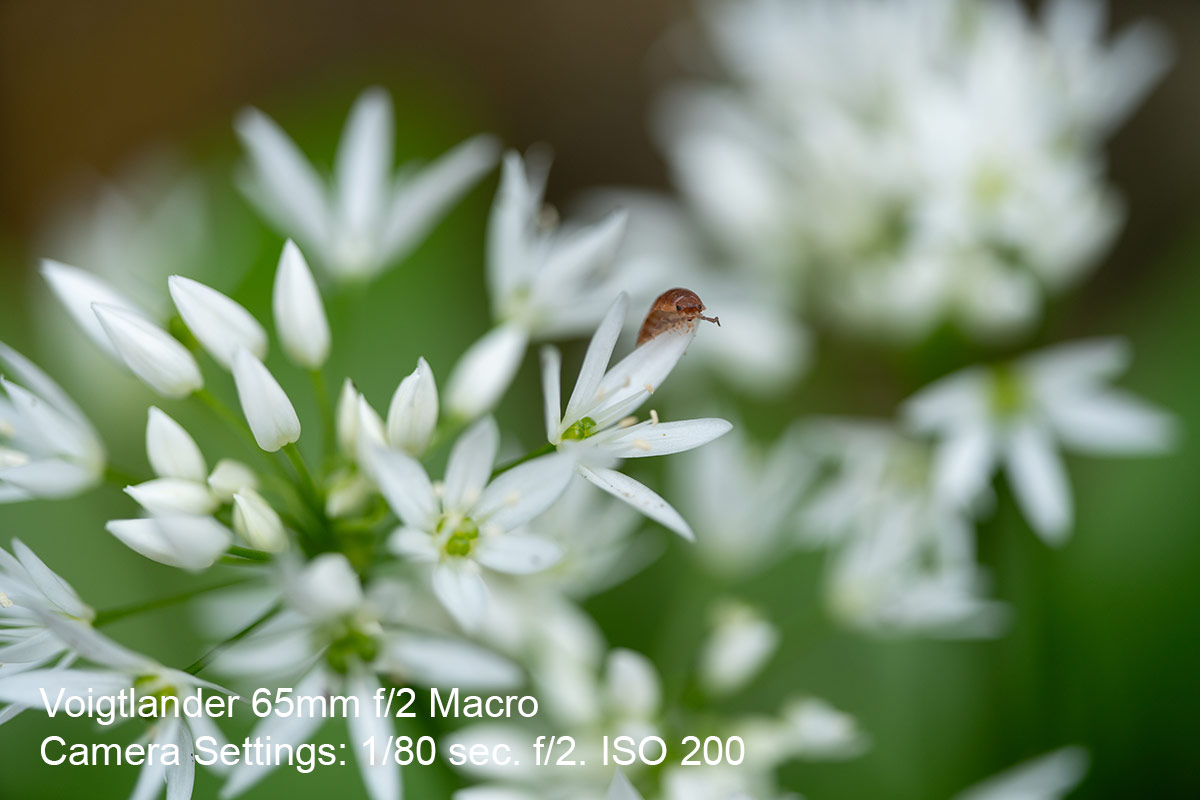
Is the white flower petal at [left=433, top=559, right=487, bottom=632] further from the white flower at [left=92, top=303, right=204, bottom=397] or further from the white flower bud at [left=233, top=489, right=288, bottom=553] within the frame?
the white flower at [left=92, top=303, right=204, bottom=397]

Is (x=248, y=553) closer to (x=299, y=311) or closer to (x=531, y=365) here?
(x=299, y=311)

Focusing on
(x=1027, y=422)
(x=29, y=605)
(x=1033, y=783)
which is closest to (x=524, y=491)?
(x=29, y=605)

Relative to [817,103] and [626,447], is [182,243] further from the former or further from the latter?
[626,447]

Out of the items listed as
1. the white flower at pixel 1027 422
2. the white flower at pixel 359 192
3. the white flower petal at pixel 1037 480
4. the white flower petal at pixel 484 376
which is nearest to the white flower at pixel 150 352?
the white flower petal at pixel 484 376

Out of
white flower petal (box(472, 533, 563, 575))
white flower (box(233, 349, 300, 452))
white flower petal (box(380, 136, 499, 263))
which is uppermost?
white flower petal (box(380, 136, 499, 263))

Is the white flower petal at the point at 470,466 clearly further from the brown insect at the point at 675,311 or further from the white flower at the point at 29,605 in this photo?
the white flower at the point at 29,605

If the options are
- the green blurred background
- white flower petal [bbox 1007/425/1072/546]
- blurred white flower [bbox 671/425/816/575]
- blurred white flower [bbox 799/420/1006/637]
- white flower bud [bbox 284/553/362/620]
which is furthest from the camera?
the green blurred background

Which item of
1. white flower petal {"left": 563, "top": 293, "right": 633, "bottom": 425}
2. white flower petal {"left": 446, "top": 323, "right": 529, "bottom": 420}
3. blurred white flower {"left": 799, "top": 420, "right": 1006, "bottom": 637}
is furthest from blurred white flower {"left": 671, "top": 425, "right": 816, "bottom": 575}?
white flower petal {"left": 563, "top": 293, "right": 633, "bottom": 425}
